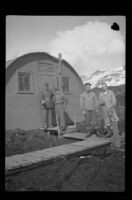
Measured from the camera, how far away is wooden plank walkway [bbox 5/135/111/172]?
451 cm

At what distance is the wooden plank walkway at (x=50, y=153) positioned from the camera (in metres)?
4.51

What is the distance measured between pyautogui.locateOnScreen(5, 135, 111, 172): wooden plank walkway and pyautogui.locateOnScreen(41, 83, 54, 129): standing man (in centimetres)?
61

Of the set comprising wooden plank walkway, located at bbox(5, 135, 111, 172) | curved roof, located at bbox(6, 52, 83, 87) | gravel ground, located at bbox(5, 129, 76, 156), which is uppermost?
curved roof, located at bbox(6, 52, 83, 87)

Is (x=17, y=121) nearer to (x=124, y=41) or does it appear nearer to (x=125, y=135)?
(x=125, y=135)

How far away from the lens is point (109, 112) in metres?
5.07

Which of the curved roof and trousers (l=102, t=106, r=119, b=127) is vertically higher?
the curved roof

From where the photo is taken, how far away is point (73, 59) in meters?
5.00

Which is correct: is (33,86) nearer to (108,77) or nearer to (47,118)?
(47,118)

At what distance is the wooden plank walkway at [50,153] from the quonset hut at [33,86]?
0.58 m

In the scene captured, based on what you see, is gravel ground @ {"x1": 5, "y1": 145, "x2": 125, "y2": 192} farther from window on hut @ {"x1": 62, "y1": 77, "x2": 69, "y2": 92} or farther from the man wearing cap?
window on hut @ {"x1": 62, "y1": 77, "x2": 69, "y2": 92}

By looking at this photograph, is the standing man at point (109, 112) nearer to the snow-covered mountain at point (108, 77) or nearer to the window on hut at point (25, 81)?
the snow-covered mountain at point (108, 77)

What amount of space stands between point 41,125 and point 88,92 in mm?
1311

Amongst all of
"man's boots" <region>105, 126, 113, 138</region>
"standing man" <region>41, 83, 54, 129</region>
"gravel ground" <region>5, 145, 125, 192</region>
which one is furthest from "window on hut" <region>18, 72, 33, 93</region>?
→ "man's boots" <region>105, 126, 113, 138</region>

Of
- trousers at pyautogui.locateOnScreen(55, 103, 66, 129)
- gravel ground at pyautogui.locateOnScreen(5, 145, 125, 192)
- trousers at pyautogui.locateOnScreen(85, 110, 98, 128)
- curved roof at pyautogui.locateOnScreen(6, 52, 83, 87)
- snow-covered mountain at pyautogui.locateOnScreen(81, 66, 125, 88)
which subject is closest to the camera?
gravel ground at pyautogui.locateOnScreen(5, 145, 125, 192)
